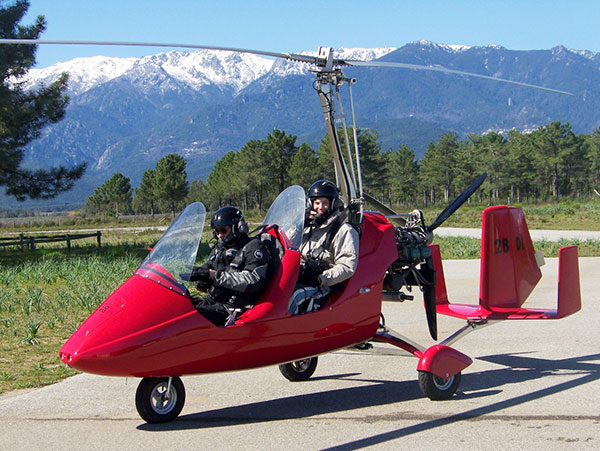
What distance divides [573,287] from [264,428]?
3.91m

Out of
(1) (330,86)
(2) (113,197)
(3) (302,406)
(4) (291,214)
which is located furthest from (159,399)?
(2) (113,197)

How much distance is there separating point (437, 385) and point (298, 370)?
1.58 meters

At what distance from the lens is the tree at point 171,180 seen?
8656 cm

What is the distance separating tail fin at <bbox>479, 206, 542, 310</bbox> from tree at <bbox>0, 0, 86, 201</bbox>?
20.4 metres

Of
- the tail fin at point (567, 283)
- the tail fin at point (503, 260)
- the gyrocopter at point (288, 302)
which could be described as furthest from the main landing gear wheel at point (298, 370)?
the tail fin at point (567, 283)

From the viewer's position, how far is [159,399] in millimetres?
5844

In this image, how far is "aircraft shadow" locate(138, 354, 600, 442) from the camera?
19.2 feet

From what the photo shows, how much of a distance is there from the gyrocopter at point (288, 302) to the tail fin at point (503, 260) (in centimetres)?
1

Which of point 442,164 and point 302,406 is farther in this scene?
point 442,164

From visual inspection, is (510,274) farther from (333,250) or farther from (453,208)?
(333,250)

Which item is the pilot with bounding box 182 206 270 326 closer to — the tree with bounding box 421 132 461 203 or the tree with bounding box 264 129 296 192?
the tree with bounding box 264 129 296 192

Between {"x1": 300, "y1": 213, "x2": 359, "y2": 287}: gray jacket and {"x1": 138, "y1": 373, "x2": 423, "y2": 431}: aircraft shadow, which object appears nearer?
{"x1": 138, "y1": 373, "x2": 423, "y2": 431}: aircraft shadow

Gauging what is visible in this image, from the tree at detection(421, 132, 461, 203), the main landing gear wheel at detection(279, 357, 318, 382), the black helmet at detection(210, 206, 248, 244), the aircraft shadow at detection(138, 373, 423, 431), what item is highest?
the tree at detection(421, 132, 461, 203)

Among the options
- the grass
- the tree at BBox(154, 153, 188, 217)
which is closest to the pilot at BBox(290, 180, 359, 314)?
the grass
